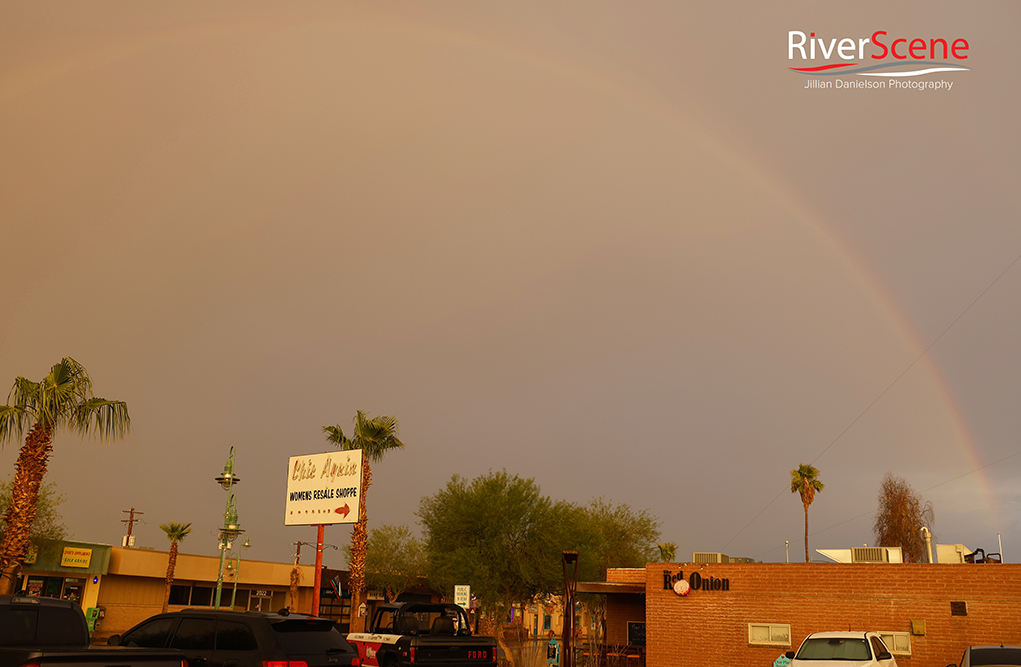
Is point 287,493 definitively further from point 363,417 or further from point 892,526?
point 892,526

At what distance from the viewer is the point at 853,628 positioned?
2439 cm

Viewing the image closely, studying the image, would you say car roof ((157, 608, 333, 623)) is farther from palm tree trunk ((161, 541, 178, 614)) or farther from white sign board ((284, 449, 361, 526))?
palm tree trunk ((161, 541, 178, 614))

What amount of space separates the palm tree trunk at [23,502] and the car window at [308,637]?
13.7m

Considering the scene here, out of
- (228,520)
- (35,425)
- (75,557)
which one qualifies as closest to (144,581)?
(75,557)

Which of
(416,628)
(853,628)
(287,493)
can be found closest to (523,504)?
(287,493)

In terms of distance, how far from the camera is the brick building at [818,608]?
2311 centimetres

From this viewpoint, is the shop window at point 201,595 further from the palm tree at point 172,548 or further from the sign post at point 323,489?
the sign post at point 323,489

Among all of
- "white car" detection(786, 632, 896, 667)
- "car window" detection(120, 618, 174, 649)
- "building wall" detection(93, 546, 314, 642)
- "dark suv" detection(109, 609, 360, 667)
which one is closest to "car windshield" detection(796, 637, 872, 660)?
"white car" detection(786, 632, 896, 667)

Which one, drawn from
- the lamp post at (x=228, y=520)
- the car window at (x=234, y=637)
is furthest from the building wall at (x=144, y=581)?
the car window at (x=234, y=637)

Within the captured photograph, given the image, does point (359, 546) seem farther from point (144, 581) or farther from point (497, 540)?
point (144, 581)

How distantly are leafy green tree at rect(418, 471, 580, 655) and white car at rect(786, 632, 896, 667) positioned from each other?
24.8 meters

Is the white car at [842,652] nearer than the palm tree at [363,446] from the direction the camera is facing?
Yes

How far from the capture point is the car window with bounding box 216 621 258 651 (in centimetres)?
1066

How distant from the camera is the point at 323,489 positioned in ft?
119
